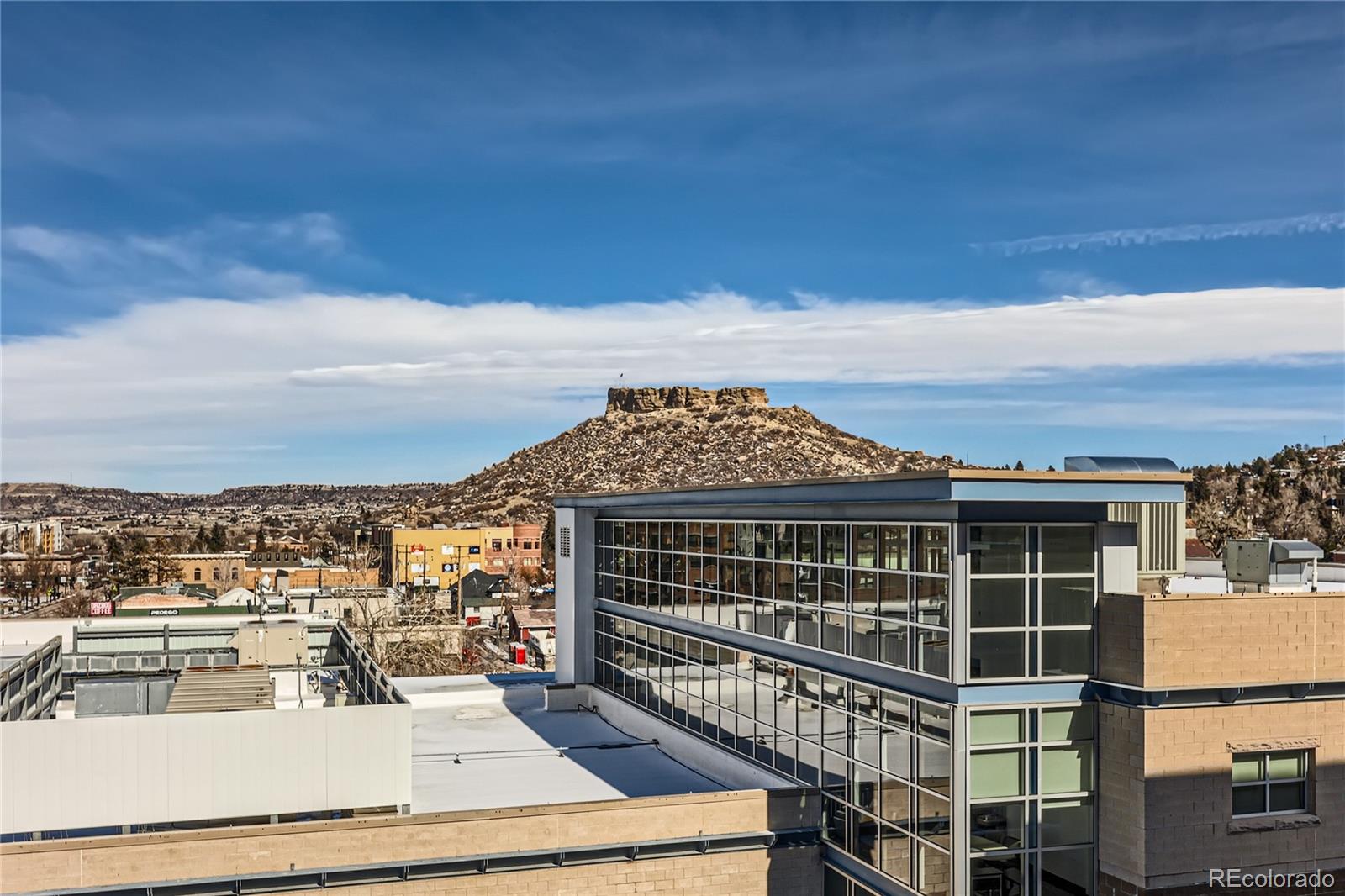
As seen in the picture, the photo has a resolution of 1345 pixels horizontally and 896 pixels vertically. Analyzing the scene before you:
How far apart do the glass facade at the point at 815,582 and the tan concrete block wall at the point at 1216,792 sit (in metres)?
2.81

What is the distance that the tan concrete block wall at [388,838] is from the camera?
17.6 m

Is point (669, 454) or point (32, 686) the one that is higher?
point (669, 454)

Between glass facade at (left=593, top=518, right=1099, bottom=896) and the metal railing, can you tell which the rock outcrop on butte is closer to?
the metal railing

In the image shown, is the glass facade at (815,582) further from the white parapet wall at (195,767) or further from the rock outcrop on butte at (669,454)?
the rock outcrop on butte at (669,454)

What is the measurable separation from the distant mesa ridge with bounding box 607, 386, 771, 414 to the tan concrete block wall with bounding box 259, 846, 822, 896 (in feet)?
556

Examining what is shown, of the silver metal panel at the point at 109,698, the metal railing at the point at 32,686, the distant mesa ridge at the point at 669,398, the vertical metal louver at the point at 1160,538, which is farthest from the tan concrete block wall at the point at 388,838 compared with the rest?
the distant mesa ridge at the point at 669,398

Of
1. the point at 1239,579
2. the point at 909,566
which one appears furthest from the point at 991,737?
the point at 1239,579

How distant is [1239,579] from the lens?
1783 centimetres

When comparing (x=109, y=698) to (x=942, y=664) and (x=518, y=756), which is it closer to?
(x=518, y=756)

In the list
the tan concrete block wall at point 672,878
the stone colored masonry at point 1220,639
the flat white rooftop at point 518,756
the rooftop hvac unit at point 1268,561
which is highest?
the rooftop hvac unit at point 1268,561

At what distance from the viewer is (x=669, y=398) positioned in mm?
195375

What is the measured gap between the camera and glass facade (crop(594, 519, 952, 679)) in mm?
16656

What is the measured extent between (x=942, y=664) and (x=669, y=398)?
17949cm

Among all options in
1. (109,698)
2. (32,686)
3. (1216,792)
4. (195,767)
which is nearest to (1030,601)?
(1216,792)
